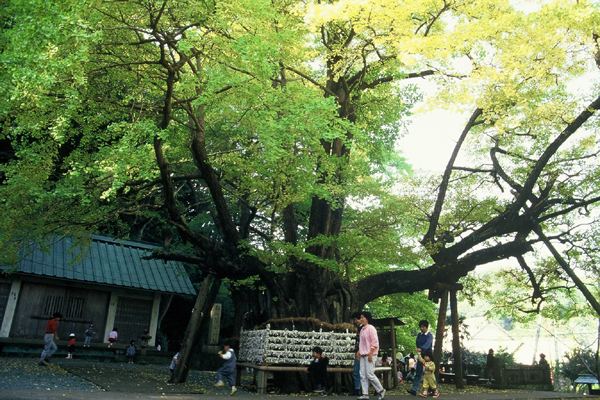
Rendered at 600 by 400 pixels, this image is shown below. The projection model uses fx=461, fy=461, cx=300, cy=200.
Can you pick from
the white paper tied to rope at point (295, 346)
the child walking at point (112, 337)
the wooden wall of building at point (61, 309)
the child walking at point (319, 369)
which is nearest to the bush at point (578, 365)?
the white paper tied to rope at point (295, 346)

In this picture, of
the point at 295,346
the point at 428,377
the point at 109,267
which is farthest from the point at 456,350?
the point at 109,267

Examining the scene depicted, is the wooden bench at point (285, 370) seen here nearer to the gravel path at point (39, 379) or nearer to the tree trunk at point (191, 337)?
the tree trunk at point (191, 337)

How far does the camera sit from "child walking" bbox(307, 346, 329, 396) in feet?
36.1

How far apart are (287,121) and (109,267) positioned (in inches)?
538

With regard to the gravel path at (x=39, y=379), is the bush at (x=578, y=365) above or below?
above

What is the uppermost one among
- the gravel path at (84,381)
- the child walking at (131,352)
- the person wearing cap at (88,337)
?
the person wearing cap at (88,337)

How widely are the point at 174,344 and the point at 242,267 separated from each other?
46.2 feet

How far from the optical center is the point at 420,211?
16312 millimetres

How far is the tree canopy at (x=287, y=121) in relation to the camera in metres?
9.71

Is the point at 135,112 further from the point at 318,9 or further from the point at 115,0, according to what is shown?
the point at 318,9

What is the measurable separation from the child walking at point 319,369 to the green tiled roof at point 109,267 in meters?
8.60

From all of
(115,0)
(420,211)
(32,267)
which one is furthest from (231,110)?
(32,267)

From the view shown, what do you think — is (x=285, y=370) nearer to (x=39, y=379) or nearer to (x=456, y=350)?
(x=39, y=379)

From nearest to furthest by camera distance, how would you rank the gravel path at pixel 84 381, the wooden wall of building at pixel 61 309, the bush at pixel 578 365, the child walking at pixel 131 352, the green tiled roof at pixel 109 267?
1. the gravel path at pixel 84 381
2. the wooden wall of building at pixel 61 309
3. the green tiled roof at pixel 109 267
4. the child walking at pixel 131 352
5. the bush at pixel 578 365
